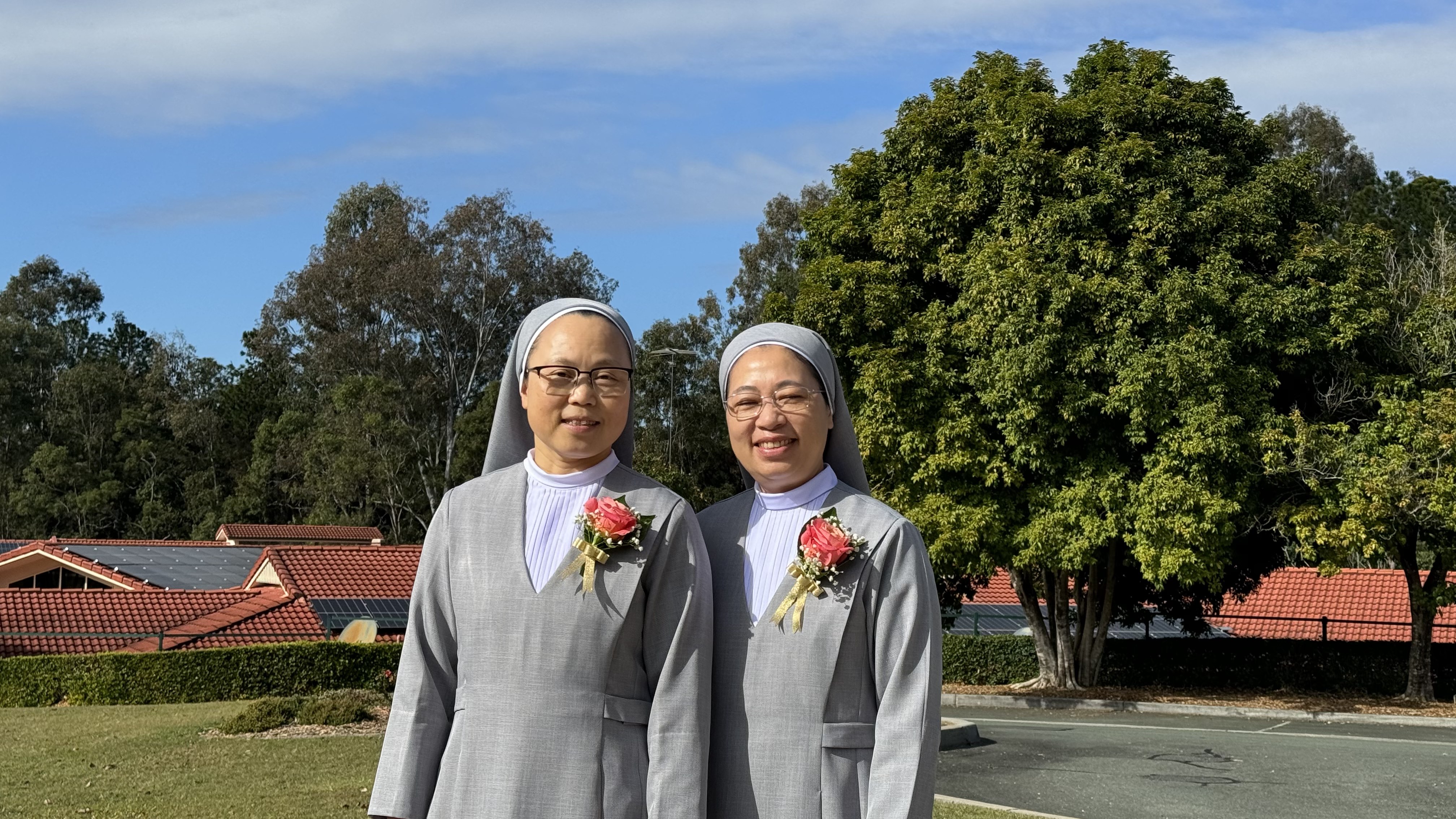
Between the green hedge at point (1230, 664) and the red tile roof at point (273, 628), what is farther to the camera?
the red tile roof at point (273, 628)

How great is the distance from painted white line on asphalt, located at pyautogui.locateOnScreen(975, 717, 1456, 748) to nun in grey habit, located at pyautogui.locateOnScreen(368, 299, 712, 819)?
13.6m

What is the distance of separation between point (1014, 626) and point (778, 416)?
2271 centimetres

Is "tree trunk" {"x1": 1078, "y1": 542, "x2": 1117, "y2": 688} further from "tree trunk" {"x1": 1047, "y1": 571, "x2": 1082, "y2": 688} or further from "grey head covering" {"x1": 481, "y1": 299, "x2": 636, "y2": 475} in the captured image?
"grey head covering" {"x1": 481, "y1": 299, "x2": 636, "y2": 475}

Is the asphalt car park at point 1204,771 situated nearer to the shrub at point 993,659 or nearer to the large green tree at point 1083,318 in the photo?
the large green tree at point 1083,318

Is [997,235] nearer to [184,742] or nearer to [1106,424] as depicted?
[1106,424]

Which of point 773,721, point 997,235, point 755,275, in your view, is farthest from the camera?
point 755,275

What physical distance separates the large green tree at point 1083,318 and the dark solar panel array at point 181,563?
723 inches

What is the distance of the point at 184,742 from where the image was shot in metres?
13.7

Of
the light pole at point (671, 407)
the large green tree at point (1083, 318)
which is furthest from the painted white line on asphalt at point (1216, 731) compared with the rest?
the light pole at point (671, 407)

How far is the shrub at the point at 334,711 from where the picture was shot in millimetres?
15062

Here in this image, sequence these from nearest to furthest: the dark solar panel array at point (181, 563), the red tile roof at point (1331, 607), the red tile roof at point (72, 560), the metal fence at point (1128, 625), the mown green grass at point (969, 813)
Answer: the mown green grass at point (969, 813) → the metal fence at point (1128, 625) → the red tile roof at point (1331, 607) → the red tile roof at point (72, 560) → the dark solar panel array at point (181, 563)

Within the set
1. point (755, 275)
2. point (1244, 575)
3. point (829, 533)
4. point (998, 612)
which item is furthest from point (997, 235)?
point (755, 275)

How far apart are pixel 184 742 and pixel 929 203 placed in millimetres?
12745

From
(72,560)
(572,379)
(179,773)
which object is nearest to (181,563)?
(72,560)
